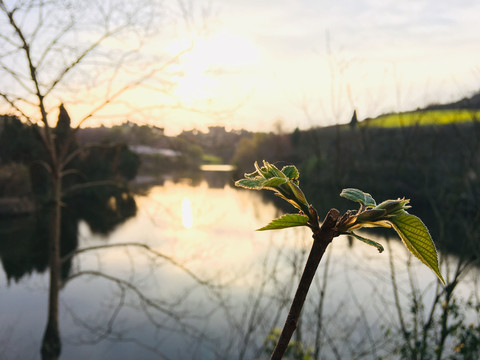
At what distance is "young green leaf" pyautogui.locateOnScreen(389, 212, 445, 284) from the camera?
40 cm

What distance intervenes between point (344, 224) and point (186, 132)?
722 cm

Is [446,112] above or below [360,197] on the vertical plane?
above

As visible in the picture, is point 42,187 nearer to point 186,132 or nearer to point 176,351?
point 176,351

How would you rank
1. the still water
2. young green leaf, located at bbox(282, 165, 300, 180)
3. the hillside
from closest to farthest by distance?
young green leaf, located at bbox(282, 165, 300, 180) < the hillside < the still water

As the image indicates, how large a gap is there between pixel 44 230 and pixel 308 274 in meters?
22.7

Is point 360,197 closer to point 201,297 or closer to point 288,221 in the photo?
point 288,221

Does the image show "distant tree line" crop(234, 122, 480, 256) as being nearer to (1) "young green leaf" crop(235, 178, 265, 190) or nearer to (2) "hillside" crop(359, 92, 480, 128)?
(2) "hillside" crop(359, 92, 480, 128)

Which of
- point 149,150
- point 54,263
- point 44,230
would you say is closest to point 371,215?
point 54,263

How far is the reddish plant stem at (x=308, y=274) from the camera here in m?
0.35

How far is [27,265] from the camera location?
16.5m

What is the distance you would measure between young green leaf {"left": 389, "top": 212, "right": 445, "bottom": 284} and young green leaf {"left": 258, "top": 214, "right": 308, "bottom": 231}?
3.4 inches

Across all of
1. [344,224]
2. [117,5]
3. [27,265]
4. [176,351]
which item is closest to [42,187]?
[27,265]

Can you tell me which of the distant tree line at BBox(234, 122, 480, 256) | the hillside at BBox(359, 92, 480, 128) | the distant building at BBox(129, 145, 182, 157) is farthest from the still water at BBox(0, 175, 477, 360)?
the hillside at BBox(359, 92, 480, 128)

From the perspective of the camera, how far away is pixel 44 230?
2073 centimetres
